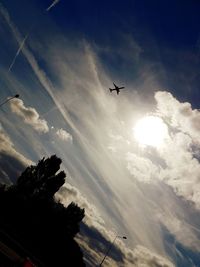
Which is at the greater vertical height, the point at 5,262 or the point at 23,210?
the point at 23,210

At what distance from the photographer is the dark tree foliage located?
65.3 m

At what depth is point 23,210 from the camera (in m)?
66.4

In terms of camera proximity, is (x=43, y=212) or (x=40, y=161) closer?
(x=43, y=212)

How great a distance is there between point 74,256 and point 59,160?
27770mm

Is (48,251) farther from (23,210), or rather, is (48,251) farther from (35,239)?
(23,210)

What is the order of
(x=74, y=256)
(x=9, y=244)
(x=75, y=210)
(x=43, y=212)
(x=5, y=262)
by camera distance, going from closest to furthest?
(x=5, y=262), (x=9, y=244), (x=43, y=212), (x=74, y=256), (x=75, y=210)

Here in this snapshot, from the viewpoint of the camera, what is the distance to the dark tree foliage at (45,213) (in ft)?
214

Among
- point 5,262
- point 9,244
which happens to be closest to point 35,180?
point 9,244

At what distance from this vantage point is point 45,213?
72.8m

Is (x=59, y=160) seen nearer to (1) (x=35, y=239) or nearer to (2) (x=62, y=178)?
(2) (x=62, y=178)

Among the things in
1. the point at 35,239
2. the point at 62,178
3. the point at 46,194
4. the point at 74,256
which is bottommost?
the point at 35,239

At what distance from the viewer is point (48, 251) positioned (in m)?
68.8

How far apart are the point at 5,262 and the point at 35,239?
49.4 m

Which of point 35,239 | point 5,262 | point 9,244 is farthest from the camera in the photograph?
point 35,239
